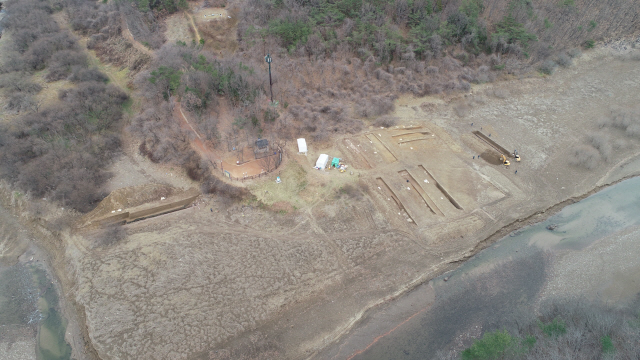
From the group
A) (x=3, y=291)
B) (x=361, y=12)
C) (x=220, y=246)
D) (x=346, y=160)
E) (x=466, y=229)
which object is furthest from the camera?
(x=361, y=12)

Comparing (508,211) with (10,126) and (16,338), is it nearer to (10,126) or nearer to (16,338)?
(16,338)

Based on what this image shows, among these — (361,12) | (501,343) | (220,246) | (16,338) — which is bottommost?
(16,338)

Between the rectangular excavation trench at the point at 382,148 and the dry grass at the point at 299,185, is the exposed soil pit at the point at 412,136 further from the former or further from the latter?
the dry grass at the point at 299,185

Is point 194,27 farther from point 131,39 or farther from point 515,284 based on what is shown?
point 515,284

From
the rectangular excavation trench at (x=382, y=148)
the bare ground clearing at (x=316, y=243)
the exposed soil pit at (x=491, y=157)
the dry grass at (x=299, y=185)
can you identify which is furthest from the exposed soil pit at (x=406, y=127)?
the dry grass at (x=299, y=185)

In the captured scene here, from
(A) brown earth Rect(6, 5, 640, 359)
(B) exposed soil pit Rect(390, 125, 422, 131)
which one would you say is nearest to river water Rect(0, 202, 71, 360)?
(A) brown earth Rect(6, 5, 640, 359)

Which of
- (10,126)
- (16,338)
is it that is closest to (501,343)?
(16,338)

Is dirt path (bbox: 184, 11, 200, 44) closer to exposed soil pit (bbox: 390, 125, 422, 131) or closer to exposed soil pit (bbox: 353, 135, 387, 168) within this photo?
exposed soil pit (bbox: 353, 135, 387, 168)

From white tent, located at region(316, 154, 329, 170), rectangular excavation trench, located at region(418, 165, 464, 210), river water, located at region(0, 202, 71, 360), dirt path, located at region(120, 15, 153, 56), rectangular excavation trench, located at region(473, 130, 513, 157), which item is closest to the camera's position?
river water, located at region(0, 202, 71, 360)
